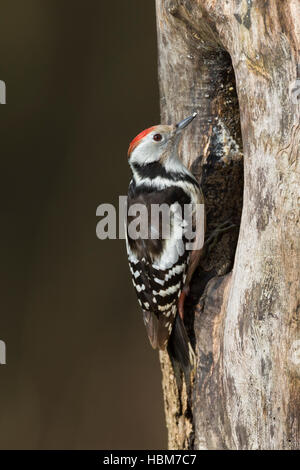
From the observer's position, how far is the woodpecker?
288 cm

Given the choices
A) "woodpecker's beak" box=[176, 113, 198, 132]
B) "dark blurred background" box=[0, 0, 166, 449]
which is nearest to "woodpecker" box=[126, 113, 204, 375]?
"woodpecker's beak" box=[176, 113, 198, 132]

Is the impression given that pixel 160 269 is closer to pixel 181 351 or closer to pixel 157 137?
pixel 181 351

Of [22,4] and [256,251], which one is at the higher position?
[22,4]

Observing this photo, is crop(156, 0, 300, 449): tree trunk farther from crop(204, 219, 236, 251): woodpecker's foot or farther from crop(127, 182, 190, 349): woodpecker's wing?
crop(127, 182, 190, 349): woodpecker's wing

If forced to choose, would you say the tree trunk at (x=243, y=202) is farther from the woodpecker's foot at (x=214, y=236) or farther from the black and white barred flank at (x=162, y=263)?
the black and white barred flank at (x=162, y=263)

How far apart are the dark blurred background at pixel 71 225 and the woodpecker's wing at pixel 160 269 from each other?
1616 mm

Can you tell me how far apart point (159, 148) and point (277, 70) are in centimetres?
83

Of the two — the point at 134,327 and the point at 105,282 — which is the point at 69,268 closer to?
the point at 105,282

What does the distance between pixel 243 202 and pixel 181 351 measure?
2.69 feet

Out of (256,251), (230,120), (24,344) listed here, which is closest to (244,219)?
(256,251)

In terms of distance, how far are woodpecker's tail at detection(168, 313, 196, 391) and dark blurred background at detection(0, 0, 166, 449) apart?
1556 mm

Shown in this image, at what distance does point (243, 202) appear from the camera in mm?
2633

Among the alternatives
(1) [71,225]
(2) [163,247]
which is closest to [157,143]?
(2) [163,247]

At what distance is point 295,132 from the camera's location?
7.39 ft
